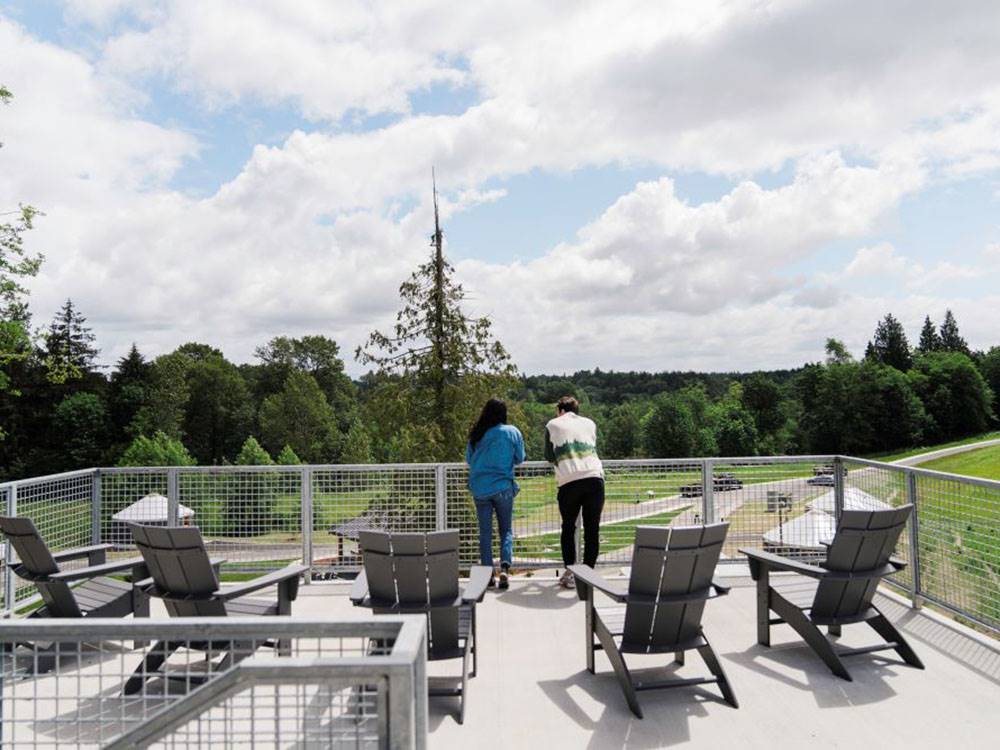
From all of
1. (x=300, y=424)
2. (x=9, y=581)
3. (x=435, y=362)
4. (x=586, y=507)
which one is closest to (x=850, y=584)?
(x=586, y=507)

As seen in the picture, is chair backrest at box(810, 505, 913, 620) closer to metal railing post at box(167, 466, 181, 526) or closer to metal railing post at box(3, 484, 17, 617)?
metal railing post at box(167, 466, 181, 526)

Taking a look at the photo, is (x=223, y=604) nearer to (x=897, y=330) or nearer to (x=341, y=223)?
(x=341, y=223)

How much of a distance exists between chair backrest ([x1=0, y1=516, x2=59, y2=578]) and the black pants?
400cm

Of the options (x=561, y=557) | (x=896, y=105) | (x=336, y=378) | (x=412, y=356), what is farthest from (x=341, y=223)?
(x=336, y=378)

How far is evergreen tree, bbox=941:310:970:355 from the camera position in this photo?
320ft

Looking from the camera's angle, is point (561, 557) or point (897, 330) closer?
point (561, 557)

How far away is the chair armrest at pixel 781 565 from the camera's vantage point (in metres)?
5.09

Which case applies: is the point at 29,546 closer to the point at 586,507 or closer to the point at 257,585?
the point at 257,585

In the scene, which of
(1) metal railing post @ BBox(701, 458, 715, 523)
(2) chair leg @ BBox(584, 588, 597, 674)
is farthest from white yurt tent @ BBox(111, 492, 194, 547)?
(1) metal railing post @ BBox(701, 458, 715, 523)

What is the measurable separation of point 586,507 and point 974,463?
62342 mm

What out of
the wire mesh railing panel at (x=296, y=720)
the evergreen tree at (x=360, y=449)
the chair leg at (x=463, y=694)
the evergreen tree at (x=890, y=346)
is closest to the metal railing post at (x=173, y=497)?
the wire mesh railing panel at (x=296, y=720)

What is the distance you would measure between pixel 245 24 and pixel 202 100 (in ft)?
22.7

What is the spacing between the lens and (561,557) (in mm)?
7609

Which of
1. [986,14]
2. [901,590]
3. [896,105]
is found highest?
[896,105]
